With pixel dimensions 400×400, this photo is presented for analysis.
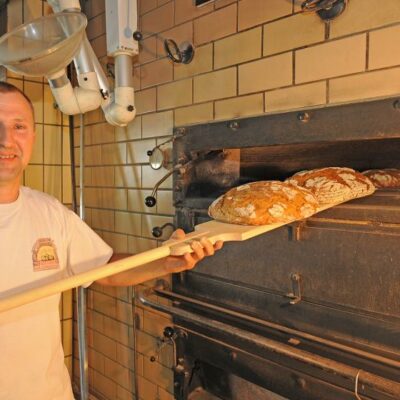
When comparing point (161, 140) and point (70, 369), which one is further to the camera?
point (70, 369)

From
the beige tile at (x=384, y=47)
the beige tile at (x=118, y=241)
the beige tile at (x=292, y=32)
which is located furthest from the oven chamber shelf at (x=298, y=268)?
the beige tile at (x=118, y=241)

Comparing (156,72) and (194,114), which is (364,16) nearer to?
(194,114)

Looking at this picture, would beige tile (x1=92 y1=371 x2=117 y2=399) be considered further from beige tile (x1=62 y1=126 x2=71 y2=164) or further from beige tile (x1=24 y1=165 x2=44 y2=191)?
beige tile (x1=62 y1=126 x2=71 y2=164)

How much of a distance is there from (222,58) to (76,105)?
69cm

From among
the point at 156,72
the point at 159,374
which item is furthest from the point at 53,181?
the point at 159,374

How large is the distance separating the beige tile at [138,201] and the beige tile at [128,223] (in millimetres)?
33

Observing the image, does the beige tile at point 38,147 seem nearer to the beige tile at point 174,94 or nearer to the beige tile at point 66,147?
the beige tile at point 66,147

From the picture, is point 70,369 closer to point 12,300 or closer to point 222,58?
point 12,300

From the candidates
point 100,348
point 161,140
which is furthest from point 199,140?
point 100,348

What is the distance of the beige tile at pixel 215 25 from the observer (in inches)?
46.1

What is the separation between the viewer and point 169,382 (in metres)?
1.51

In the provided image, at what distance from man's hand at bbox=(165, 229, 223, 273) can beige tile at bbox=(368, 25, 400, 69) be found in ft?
1.98

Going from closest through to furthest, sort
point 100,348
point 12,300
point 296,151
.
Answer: point 12,300
point 296,151
point 100,348

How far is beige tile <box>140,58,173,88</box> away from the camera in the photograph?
1403 mm
